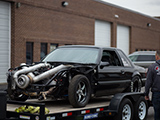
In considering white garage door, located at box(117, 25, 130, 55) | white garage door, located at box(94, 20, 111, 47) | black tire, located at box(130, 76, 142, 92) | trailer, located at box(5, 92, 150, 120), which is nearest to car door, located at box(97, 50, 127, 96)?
black tire, located at box(130, 76, 142, 92)

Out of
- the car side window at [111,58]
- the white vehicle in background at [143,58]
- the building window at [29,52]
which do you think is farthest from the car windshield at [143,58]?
the car side window at [111,58]

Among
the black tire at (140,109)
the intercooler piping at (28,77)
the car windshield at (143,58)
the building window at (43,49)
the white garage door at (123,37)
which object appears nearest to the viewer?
the intercooler piping at (28,77)

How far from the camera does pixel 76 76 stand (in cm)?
723

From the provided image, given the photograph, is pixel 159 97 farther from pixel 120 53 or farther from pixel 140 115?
pixel 120 53

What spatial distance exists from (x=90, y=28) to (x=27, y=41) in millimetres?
9236

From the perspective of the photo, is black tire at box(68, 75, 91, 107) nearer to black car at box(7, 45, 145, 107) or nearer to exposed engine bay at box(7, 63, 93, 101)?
black car at box(7, 45, 145, 107)

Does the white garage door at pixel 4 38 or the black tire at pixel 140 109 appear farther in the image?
the white garage door at pixel 4 38

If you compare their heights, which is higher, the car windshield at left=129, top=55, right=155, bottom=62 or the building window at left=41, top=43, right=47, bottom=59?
the building window at left=41, top=43, right=47, bottom=59

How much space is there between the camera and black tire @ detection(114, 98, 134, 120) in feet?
24.1

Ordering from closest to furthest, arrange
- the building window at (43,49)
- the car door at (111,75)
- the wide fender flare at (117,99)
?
the wide fender flare at (117,99), the car door at (111,75), the building window at (43,49)

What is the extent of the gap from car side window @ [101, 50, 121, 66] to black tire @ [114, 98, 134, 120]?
152 centimetres

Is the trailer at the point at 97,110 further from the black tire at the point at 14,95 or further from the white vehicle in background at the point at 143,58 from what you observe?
the white vehicle in background at the point at 143,58

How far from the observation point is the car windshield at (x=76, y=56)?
27.3 feet

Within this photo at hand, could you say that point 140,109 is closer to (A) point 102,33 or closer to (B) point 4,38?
(B) point 4,38
